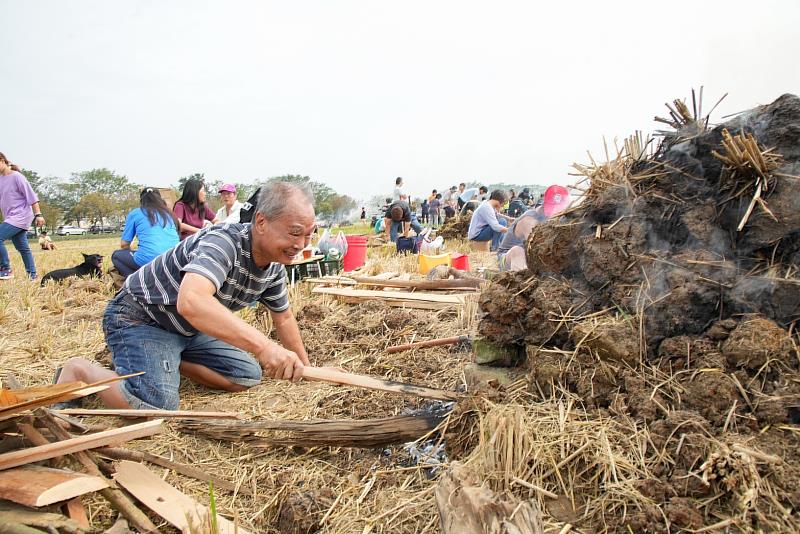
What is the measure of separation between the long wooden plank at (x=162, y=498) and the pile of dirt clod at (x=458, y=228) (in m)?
14.1

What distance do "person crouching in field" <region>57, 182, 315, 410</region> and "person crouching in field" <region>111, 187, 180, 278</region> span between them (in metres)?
2.92

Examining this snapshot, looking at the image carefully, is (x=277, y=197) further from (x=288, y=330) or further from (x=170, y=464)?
(x=170, y=464)

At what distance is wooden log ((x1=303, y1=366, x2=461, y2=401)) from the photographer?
280 centimetres

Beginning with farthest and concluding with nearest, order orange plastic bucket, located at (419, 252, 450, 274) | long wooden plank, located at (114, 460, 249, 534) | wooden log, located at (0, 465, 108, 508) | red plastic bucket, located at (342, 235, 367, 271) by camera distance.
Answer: red plastic bucket, located at (342, 235, 367, 271)
orange plastic bucket, located at (419, 252, 450, 274)
long wooden plank, located at (114, 460, 249, 534)
wooden log, located at (0, 465, 108, 508)

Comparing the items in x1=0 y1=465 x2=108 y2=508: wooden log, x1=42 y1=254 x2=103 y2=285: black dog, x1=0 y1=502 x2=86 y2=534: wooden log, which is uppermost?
x1=42 y1=254 x2=103 y2=285: black dog

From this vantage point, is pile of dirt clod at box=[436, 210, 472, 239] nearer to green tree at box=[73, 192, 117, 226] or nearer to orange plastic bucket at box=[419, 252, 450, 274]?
orange plastic bucket at box=[419, 252, 450, 274]

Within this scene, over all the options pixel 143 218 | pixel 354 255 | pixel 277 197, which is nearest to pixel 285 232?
pixel 277 197

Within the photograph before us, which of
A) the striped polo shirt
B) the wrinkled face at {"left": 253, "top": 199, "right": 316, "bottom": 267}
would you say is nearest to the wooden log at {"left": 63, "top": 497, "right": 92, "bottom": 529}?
the striped polo shirt

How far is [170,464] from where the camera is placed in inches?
100

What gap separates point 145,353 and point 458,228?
44.8 feet

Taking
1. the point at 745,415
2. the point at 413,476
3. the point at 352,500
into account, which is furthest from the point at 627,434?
the point at 352,500

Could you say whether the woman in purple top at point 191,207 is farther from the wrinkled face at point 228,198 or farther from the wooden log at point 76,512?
the wooden log at point 76,512

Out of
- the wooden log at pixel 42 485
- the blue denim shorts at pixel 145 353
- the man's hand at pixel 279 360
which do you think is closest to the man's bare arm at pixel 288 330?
the blue denim shorts at pixel 145 353

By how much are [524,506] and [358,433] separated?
46.5 inches
